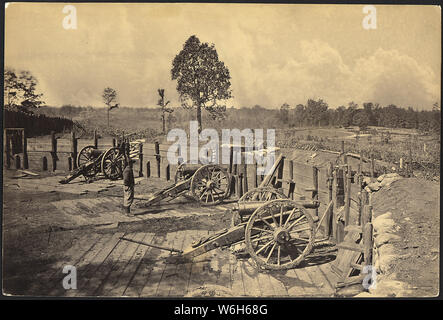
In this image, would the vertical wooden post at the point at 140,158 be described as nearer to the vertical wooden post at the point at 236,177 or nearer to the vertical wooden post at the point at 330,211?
the vertical wooden post at the point at 236,177

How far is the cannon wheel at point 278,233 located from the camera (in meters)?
6.13

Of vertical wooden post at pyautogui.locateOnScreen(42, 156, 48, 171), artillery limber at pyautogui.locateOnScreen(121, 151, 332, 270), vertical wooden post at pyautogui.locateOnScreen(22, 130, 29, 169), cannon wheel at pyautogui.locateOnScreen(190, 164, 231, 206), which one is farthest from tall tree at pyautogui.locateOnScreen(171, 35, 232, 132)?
vertical wooden post at pyautogui.locateOnScreen(22, 130, 29, 169)

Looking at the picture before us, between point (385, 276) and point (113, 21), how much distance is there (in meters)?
5.67

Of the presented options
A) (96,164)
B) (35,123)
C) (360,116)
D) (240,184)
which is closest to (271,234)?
(240,184)

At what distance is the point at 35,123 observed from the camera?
23.3ft

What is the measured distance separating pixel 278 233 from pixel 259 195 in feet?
3.55

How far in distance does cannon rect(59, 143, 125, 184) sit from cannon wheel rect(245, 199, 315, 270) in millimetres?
2671

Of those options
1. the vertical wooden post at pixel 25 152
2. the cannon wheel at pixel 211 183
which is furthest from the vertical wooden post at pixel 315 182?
the vertical wooden post at pixel 25 152

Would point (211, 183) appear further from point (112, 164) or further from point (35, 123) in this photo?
point (35, 123)

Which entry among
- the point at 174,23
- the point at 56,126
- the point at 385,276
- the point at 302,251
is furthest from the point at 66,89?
the point at 385,276

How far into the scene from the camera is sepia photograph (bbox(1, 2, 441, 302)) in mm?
6488

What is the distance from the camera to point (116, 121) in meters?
7.37

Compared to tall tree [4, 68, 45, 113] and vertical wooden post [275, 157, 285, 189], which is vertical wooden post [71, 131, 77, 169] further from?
vertical wooden post [275, 157, 285, 189]

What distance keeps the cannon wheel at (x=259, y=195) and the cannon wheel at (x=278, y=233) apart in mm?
429
